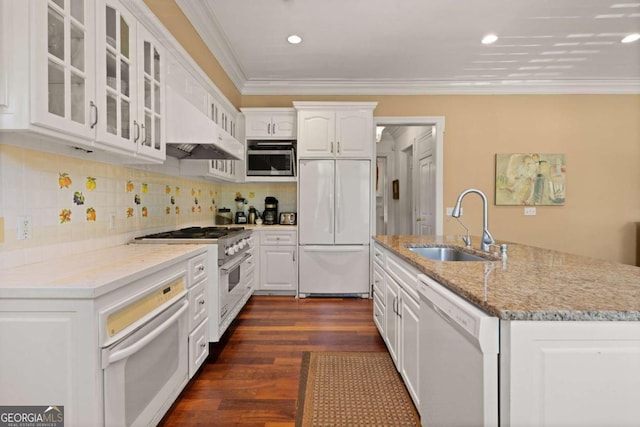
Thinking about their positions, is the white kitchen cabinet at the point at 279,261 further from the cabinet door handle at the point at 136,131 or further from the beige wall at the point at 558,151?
the cabinet door handle at the point at 136,131

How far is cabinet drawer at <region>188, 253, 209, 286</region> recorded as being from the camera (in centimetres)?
204

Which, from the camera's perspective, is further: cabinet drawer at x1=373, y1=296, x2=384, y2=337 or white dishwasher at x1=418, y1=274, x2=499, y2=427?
cabinet drawer at x1=373, y1=296, x2=384, y2=337

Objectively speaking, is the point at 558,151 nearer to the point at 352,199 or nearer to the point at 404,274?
the point at 352,199

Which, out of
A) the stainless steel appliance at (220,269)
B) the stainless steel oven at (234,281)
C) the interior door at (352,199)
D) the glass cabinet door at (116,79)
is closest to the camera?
the glass cabinet door at (116,79)

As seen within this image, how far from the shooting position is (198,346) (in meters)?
2.15

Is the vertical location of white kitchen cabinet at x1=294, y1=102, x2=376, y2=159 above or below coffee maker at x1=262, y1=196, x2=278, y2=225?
above

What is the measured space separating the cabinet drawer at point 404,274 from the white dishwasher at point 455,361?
0.23 metres

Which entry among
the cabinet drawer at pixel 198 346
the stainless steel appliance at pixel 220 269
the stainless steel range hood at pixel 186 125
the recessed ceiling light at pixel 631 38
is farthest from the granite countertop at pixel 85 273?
the recessed ceiling light at pixel 631 38

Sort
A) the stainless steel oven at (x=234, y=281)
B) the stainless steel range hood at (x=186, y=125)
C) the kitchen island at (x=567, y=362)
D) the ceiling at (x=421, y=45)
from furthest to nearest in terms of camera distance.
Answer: the ceiling at (x=421, y=45) → the stainless steel oven at (x=234, y=281) → the stainless steel range hood at (x=186, y=125) → the kitchen island at (x=567, y=362)

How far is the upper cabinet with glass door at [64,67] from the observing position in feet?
3.92

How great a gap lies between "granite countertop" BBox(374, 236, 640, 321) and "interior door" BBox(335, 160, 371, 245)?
236 centimetres

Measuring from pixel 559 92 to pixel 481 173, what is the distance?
5.02ft

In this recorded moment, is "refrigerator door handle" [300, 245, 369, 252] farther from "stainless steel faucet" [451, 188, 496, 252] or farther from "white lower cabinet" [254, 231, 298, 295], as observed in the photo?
"stainless steel faucet" [451, 188, 496, 252]

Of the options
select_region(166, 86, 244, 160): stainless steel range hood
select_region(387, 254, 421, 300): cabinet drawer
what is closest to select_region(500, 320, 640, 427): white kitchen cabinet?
select_region(387, 254, 421, 300): cabinet drawer
